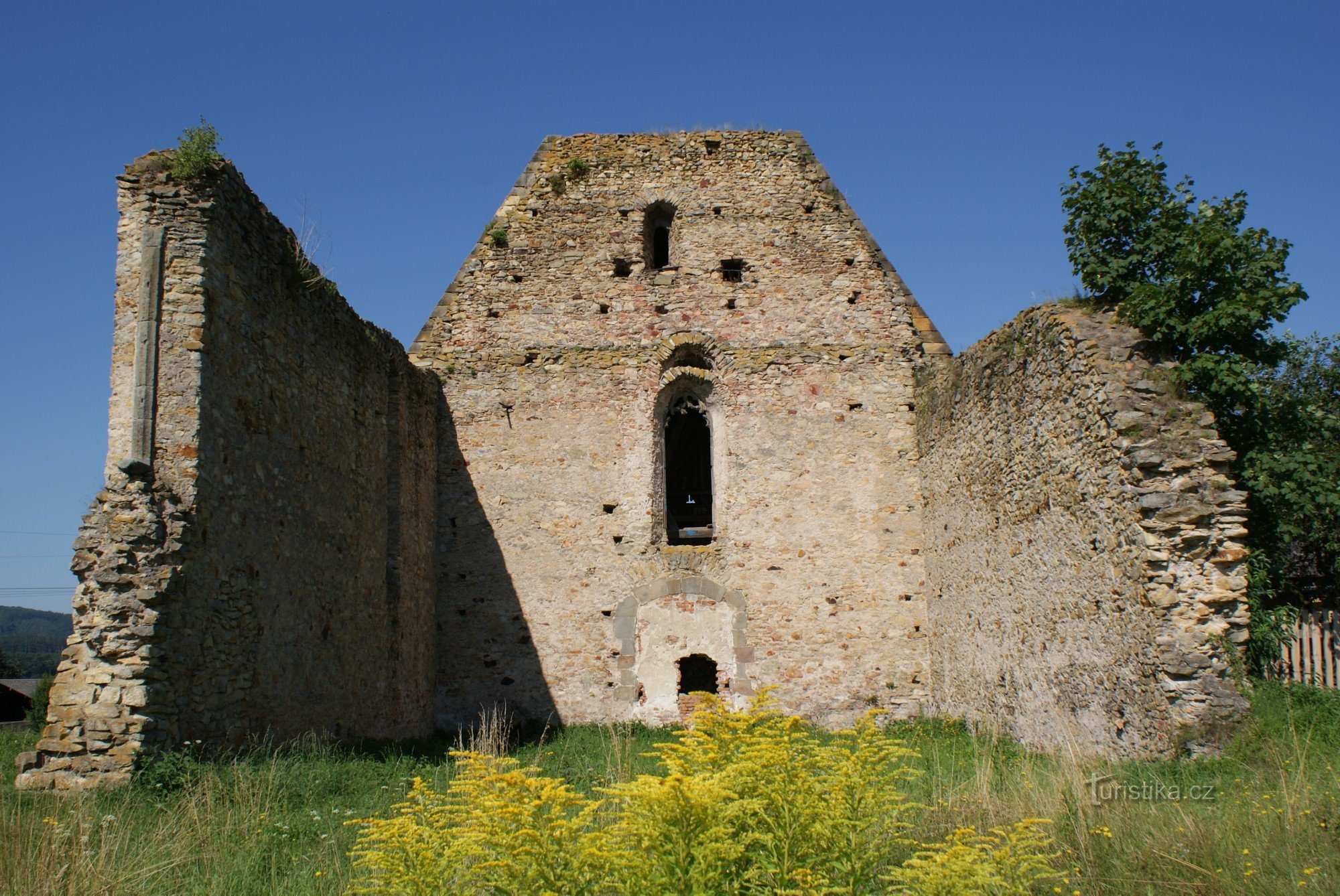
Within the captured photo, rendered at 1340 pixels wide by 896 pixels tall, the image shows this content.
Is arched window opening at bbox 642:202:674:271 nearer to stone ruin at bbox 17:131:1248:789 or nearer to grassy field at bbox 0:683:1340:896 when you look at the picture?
stone ruin at bbox 17:131:1248:789

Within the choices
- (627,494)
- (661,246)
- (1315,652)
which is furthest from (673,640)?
(1315,652)

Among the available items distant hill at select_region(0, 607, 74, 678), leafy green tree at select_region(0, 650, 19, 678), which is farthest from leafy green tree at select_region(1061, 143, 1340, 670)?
distant hill at select_region(0, 607, 74, 678)

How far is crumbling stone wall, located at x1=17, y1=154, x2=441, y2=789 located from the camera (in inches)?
248

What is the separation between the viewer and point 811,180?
14.0m

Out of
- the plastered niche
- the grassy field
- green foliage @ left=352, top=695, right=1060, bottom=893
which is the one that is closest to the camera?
green foliage @ left=352, top=695, right=1060, bottom=893

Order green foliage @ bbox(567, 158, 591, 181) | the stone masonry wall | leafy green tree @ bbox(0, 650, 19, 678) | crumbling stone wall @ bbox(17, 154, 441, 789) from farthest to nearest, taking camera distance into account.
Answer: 1. leafy green tree @ bbox(0, 650, 19, 678)
2. green foliage @ bbox(567, 158, 591, 181)
3. the stone masonry wall
4. crumbling stone wall @ bbox(17, 154, 441, 789)

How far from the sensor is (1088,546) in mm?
8273

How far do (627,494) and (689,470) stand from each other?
20.1 ft

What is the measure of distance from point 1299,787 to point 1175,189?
6.00 m

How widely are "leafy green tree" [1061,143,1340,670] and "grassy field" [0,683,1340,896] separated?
2.16 metres


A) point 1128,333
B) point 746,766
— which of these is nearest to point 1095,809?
point 746,766

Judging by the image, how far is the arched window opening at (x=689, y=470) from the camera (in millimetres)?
16438

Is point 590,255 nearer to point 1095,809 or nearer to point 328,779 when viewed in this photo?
point 328,779

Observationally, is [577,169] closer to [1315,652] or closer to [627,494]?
[627,494]
